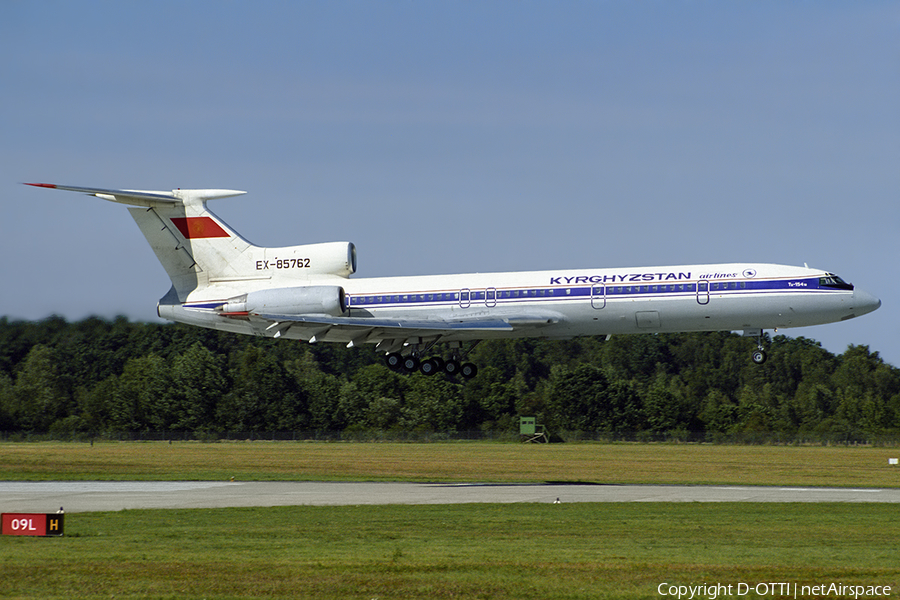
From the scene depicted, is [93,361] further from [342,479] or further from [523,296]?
[523,296]

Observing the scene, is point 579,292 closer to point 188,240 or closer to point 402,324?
point 402,324

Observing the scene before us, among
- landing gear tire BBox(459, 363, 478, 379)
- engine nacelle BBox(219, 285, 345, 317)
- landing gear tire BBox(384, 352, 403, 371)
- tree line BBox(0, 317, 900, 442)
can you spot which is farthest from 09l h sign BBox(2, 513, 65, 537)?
tree line BBox(0, 317, 900, 442)

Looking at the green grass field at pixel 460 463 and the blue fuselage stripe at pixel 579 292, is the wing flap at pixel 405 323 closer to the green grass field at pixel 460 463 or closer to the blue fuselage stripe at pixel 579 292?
the blue fuselage stripe at pixel 579 292

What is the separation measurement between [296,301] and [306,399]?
54467 mm

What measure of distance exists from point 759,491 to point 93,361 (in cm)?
6269

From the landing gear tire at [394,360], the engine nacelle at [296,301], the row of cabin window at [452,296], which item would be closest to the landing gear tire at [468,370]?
the landing gear tire at [394,360]

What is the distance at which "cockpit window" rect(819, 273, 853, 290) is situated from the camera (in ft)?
121

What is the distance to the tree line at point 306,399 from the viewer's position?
7669 cm

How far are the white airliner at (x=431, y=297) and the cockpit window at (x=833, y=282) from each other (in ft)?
0.12

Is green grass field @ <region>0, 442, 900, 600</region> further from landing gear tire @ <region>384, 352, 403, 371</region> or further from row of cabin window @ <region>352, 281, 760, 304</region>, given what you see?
landing gear tire @ <region>384, 352, 403, 371</region>

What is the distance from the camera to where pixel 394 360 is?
42062 millimetres

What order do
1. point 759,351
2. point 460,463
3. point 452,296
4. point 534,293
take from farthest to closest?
point 460,463 → point 452,296 → point 534,293 → point 759,351

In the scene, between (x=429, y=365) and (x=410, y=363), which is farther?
(x=410, y=363)

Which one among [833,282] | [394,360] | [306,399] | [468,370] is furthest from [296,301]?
[306,399]
